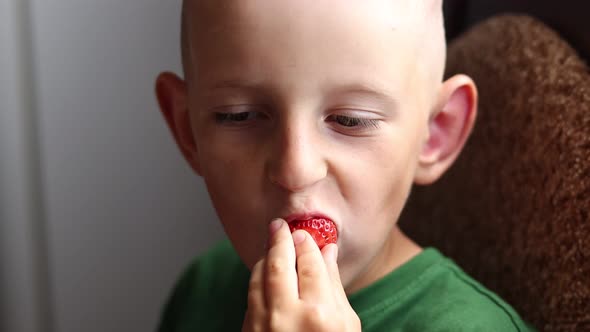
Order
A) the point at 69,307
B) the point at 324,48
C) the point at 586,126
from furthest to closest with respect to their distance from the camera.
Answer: the point at 69,307, the point at 586,126, the point at 324,48

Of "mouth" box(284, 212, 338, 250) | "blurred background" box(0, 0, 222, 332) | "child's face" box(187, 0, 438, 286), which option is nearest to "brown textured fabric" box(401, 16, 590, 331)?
"child's face" box(187, 0, 438, 286)

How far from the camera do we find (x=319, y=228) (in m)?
0.70

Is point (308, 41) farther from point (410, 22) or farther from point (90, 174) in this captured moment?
point (90, 174)

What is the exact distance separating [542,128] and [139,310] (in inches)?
41.6

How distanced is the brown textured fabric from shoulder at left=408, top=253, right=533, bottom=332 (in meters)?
0.06

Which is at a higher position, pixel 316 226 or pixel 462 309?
pixel 316 226

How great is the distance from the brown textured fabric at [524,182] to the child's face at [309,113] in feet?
0.55

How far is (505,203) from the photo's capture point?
2.96ft

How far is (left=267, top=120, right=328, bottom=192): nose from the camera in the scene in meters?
0.67

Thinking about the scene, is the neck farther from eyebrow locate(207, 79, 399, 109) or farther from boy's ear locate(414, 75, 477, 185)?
eyebrow locate(207, 79, 399, 109)

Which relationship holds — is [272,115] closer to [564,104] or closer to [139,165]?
[564,104]

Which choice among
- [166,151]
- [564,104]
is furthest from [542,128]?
[166,151]

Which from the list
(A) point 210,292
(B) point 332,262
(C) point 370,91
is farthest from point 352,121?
(A) point 210,292

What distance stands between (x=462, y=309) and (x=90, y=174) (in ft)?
3.08
